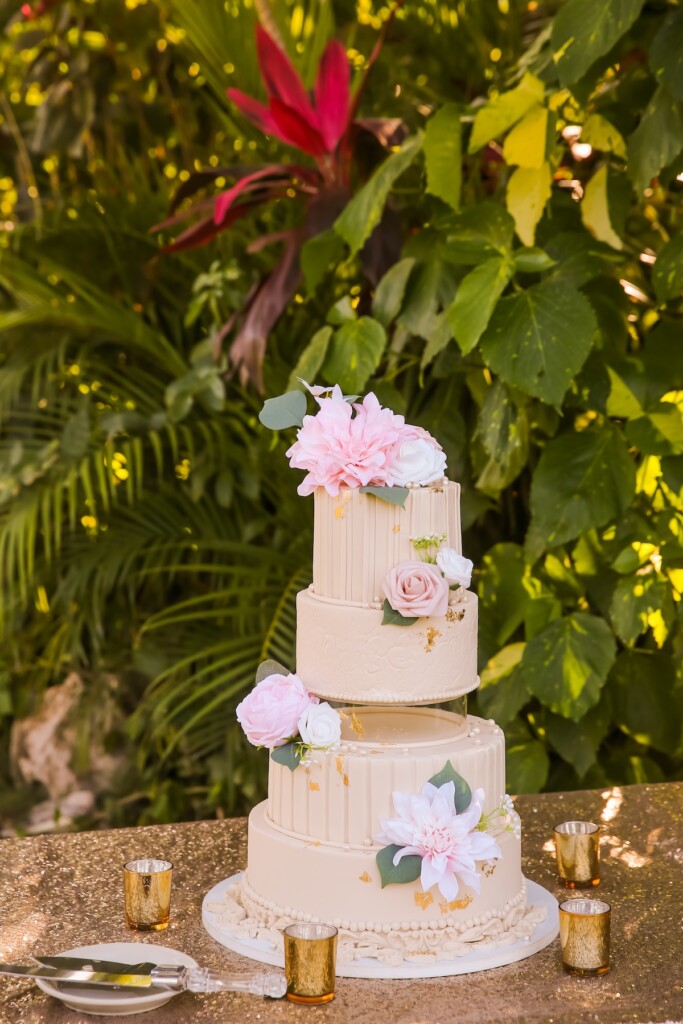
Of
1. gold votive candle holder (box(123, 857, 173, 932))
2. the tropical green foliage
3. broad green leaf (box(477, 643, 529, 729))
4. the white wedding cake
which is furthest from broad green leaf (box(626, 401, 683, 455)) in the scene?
gold votive candle holder (box(123, 857, 173, 932))

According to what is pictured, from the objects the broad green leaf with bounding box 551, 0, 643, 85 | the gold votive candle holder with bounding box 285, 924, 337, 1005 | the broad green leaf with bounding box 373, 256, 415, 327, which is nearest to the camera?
the gold votive candle holder with bounding box 285, 924, 337, 1005

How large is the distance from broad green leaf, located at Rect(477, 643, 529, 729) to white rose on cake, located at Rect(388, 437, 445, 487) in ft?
2.66

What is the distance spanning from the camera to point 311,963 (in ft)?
4.08

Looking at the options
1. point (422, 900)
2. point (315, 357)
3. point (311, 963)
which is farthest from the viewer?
point (315, 357)

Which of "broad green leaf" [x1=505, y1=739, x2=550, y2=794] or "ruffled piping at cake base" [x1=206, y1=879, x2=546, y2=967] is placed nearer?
"ruffled piping at cake base" [x1=206, y1=879, x2=546, y2=967]

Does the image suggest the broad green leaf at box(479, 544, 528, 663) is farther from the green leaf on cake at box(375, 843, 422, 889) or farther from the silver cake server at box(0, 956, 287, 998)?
the silver cake server at box(0, 956, 287, 998)

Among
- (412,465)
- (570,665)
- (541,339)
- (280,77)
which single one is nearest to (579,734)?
(570,665)

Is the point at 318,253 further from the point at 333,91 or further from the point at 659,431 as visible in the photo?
the point at 659,431

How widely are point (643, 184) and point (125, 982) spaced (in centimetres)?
137

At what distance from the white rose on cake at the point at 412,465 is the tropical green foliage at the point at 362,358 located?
463 mm

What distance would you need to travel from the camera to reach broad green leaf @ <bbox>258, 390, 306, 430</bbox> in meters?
1.44

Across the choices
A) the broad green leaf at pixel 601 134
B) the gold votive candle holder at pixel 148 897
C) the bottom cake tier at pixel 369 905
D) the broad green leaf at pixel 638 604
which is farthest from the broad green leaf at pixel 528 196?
the gold votive candle holder at pixel 148 897

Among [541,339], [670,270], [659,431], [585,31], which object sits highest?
[585,31]

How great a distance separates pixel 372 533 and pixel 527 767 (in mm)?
956
